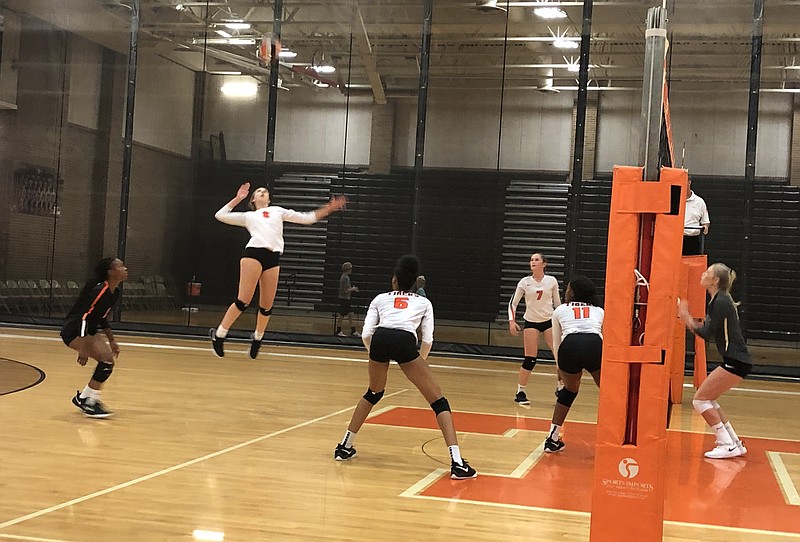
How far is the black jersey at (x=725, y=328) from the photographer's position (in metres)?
6.72

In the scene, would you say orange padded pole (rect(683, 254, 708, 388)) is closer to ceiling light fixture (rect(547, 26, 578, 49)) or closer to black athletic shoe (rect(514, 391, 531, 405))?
black athletic shoe (rect(514, 391, 531, 405))

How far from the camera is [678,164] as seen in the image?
45.6 ft

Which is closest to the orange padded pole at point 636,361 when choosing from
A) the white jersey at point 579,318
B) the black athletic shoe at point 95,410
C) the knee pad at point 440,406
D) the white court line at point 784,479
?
the knee pad at point 440,406

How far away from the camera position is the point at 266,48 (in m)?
15.4

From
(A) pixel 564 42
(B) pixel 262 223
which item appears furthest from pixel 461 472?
(A) pixel 564 42

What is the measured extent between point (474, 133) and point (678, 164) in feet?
11.0

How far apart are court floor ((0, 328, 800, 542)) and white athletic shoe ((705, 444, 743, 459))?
0.12 m

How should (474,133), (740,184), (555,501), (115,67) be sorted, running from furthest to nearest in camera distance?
(115,67), (474,133), (740,184), (555,501)

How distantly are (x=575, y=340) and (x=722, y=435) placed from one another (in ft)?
5.28

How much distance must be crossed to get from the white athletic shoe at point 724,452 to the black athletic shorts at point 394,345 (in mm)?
Answer: 2780

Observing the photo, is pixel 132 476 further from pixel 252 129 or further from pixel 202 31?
pixel 202 31

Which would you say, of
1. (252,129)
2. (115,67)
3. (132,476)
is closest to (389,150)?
(252,129)

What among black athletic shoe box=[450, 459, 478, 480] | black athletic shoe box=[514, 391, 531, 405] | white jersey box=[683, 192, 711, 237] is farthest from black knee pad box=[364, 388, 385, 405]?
white jersey box=[683, 192, 711, 237]

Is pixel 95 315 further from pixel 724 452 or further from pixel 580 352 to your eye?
pixel 724 452
